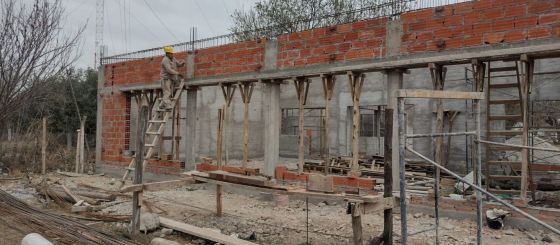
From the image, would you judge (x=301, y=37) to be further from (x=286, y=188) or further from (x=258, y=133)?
(x=258, y=133)

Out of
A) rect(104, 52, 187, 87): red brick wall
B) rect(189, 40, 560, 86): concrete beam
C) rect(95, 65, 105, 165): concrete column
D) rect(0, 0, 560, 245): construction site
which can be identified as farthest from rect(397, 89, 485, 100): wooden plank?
rect(95, 65, 105, 165): concrete column

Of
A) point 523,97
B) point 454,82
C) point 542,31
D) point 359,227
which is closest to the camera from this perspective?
point 359,227

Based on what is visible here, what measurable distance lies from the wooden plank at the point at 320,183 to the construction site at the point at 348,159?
1 cm

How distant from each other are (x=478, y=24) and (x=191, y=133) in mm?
7106

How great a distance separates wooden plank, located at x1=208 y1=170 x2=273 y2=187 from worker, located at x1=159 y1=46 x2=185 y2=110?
389 centimetres

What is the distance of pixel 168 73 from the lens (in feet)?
34.8

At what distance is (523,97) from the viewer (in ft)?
21.6

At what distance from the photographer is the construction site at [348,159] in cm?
581

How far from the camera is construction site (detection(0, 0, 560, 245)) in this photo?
5.81 m

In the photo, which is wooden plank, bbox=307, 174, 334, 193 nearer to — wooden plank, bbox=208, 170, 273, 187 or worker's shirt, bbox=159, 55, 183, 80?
wooden plank, bbox=208, 170, 273, 187

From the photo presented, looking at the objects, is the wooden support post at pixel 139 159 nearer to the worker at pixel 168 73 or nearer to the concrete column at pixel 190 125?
the worker at pixel 168 73

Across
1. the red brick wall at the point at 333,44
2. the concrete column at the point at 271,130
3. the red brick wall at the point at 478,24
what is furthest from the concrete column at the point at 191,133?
the red brick wall at the point at 478,24

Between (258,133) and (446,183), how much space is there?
397 inches

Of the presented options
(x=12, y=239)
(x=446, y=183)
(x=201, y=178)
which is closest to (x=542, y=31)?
(x=446, y=183)
